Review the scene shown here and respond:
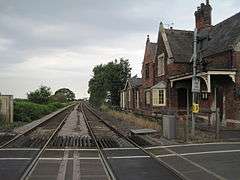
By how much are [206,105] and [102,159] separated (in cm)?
1850

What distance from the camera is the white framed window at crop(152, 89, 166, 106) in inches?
1458

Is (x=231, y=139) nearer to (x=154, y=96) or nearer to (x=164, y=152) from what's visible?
(x=164, y=152)

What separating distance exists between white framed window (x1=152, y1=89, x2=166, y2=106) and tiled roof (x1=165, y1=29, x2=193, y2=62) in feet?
11.1

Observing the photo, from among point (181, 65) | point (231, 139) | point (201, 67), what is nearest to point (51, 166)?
point (231, 139)

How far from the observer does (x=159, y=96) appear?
37406 mm

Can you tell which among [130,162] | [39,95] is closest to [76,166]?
[130,162]

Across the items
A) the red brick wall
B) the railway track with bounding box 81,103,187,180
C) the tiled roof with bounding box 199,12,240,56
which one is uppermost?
the tiled roof with bounding box 199,12,240,56

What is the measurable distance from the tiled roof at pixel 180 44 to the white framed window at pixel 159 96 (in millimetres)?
3396

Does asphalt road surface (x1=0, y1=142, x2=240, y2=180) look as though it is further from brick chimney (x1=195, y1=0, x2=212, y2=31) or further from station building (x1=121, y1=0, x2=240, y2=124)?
brick chimney (x1=195, y1=0, x2=212, y2=31)

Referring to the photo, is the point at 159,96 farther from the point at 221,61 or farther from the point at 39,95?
the point at 39,95

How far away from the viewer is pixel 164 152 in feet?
47.3

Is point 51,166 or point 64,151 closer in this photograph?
point 51,166

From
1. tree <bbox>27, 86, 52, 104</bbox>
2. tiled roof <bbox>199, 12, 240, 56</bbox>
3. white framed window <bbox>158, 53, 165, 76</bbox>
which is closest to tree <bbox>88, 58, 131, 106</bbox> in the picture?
tree <bbox>27, 86, 52, 104</bbox>

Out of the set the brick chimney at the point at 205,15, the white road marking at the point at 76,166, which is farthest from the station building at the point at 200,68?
the white road marking at the point at 76,166
